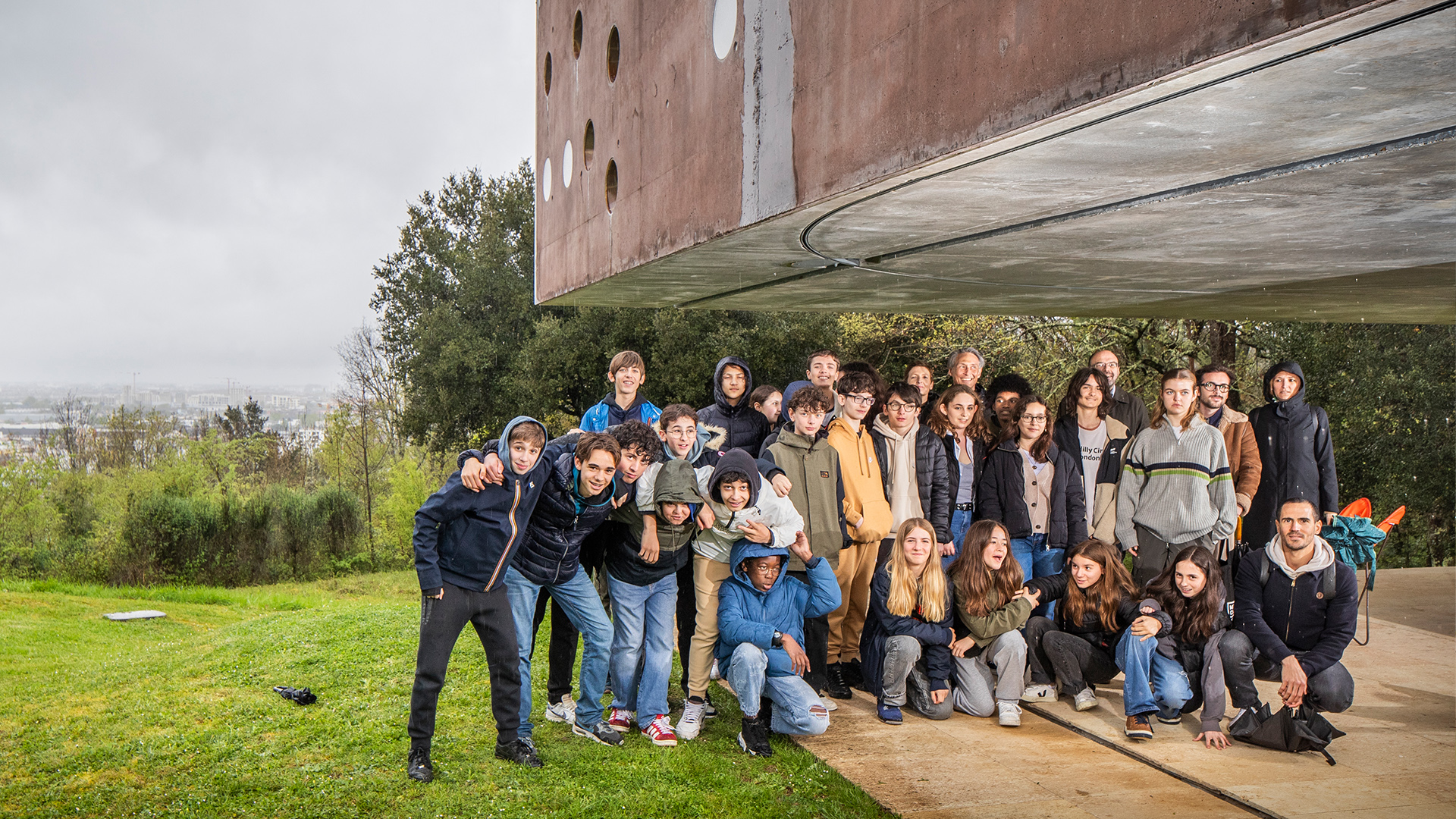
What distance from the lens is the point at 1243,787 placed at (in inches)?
161

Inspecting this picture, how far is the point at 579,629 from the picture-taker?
4820mm

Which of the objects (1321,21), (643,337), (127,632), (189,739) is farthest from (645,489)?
(643,337)

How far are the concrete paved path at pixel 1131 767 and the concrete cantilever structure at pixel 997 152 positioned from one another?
2.40 m

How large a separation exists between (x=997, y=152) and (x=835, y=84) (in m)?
0.92

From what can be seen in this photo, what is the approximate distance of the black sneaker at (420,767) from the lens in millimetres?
4244

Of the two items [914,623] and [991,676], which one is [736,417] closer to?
[914,623]

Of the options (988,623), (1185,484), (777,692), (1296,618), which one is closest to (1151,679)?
(1296,618)

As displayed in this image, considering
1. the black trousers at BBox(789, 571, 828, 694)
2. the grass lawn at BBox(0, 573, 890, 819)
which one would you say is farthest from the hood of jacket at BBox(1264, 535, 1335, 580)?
the grass lawn at BBox(0, 573, 890, 819)

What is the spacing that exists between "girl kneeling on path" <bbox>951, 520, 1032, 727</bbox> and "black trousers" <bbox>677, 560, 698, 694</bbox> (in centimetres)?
143

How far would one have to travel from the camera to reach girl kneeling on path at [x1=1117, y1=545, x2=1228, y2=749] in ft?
15.6

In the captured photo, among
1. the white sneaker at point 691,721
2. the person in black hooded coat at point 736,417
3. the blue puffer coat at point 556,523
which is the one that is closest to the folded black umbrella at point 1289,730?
the white sneaker at point 691,721

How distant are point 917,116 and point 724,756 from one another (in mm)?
3023

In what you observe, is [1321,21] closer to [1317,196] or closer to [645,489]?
[1317,196]

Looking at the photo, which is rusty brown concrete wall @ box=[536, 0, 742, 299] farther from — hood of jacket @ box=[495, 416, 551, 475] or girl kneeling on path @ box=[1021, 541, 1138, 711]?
girl kneeling on path @ box=[1021, 541, 1138, 711]
